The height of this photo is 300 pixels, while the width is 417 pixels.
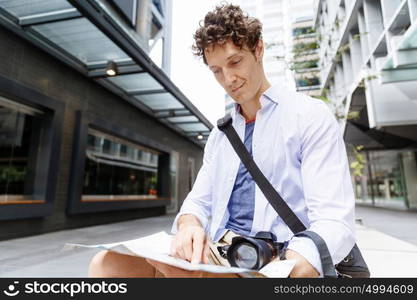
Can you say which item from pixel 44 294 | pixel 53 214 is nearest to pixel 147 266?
pixel 44 294

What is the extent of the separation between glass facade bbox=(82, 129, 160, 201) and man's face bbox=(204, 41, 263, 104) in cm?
760

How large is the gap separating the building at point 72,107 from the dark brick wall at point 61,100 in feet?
0.07

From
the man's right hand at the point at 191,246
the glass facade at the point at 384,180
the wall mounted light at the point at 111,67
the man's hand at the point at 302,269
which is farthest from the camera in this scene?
the glass facade at the point at 384,180

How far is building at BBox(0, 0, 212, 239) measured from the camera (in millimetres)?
5504

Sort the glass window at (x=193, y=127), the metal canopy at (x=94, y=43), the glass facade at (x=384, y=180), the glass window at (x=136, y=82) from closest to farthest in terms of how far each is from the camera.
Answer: the metal canopy at (x=94, y=43) < the glass window at (x=136, y=82) < the glass window at (x=193, y=127) < the glass facade at (x=384, y=180)

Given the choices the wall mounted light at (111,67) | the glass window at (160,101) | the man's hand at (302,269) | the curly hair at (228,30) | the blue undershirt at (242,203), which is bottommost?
the man's hand at (302,269)

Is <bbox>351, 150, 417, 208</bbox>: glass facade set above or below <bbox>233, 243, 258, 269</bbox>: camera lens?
above

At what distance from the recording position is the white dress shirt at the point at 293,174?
855 millimetres

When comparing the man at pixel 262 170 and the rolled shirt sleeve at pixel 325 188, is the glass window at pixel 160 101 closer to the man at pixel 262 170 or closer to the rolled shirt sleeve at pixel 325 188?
the man at pixel 262 170

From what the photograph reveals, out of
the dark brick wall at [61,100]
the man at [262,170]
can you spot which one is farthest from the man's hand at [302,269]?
the dark brick wall at [61,100]

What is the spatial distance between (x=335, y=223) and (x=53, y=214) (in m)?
7.07

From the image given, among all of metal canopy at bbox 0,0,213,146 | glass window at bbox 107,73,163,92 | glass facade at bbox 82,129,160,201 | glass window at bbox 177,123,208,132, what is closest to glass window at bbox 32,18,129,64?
metal canopy at bbox 0,0,213,146

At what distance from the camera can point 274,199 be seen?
1.05 metres

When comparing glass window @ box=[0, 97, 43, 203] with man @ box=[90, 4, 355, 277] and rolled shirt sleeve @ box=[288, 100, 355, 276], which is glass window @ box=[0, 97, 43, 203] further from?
rolled shirt sleeve @ box=[288, 100, 355, 276]
